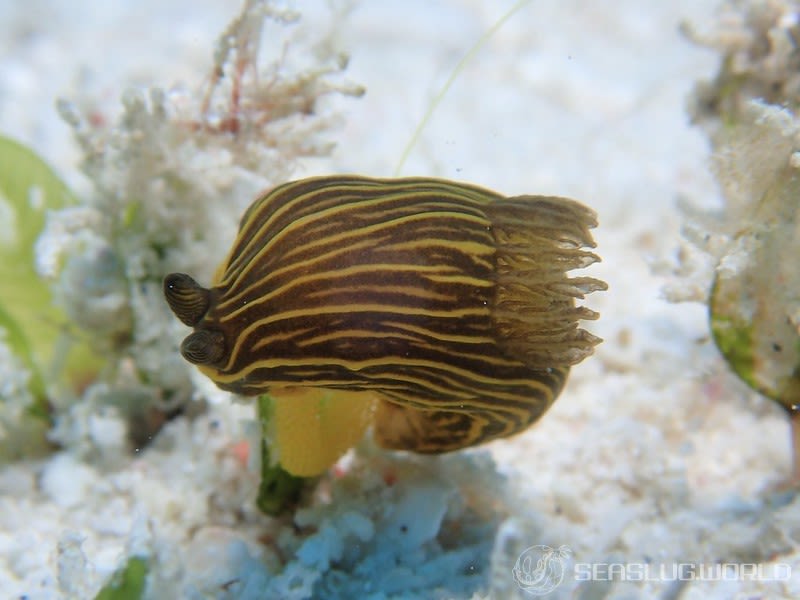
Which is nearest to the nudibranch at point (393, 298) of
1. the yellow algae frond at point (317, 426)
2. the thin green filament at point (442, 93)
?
the yellow algae frond at point (317, 426)

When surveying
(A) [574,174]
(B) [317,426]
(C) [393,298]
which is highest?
(C) [393,298]

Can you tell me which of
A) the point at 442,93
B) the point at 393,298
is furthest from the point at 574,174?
the point at 393,298

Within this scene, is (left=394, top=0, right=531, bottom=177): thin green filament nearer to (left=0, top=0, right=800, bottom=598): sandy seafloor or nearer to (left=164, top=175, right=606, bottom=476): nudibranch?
(left=0, top=0, right=800, bottom=598): sandy seafloor

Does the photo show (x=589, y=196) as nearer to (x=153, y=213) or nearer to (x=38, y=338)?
(x=153, y=213)

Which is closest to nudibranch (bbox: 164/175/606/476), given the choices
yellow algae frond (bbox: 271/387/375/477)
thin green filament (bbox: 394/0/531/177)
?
yellow algae frond (bbox: 271/387/375/477)

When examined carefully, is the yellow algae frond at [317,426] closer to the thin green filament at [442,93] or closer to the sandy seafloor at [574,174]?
the sandy seafloor at [574,174]

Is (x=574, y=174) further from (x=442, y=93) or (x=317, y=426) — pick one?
(x=317, y=426)
